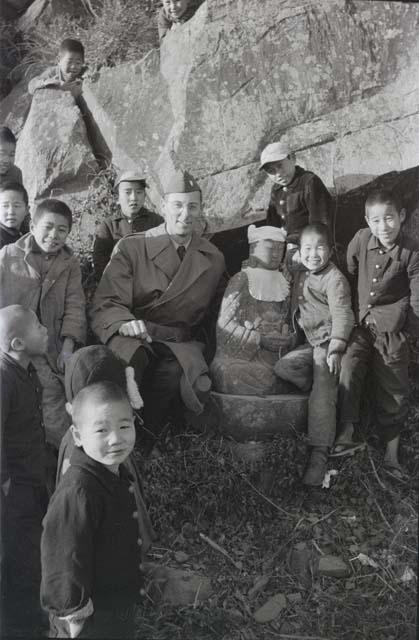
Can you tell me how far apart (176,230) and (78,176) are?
1.56m

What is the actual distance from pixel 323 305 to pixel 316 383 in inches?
17.7

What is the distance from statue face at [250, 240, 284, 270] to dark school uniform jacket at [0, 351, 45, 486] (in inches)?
57.7

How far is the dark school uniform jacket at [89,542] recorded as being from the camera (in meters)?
2.73

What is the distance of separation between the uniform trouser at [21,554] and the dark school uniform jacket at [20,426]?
0.06 metres

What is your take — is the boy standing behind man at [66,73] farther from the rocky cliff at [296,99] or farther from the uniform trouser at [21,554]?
the uniform trouser at [21,554]

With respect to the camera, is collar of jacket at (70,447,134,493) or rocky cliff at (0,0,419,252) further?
rocky cliff at (0,0,419,252)

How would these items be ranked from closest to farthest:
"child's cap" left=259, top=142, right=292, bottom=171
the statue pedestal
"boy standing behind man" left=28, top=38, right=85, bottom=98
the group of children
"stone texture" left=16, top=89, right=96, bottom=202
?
the group of children → the statue pedestal → "child's cap" left=259, top=142, right=292, bottom=171 → "boy standing behind man" left=28, top=38, right=85, bottom=98 → "stone texture" left=16, top=89, right=96, bottom=202

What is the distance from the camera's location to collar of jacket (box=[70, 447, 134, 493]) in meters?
2.81

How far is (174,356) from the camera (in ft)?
13.4

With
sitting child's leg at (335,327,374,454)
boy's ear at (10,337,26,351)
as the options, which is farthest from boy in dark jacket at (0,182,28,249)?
sitting child's leg at (335,327,374,454)

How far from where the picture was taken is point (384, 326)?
4.05 m

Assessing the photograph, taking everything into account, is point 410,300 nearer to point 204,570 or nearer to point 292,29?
point 204,570

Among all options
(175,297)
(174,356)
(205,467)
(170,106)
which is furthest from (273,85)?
(205,467)

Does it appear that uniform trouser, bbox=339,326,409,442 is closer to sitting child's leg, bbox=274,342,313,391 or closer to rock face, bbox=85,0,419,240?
sitting child's leg, bbox=274,342,313,391
